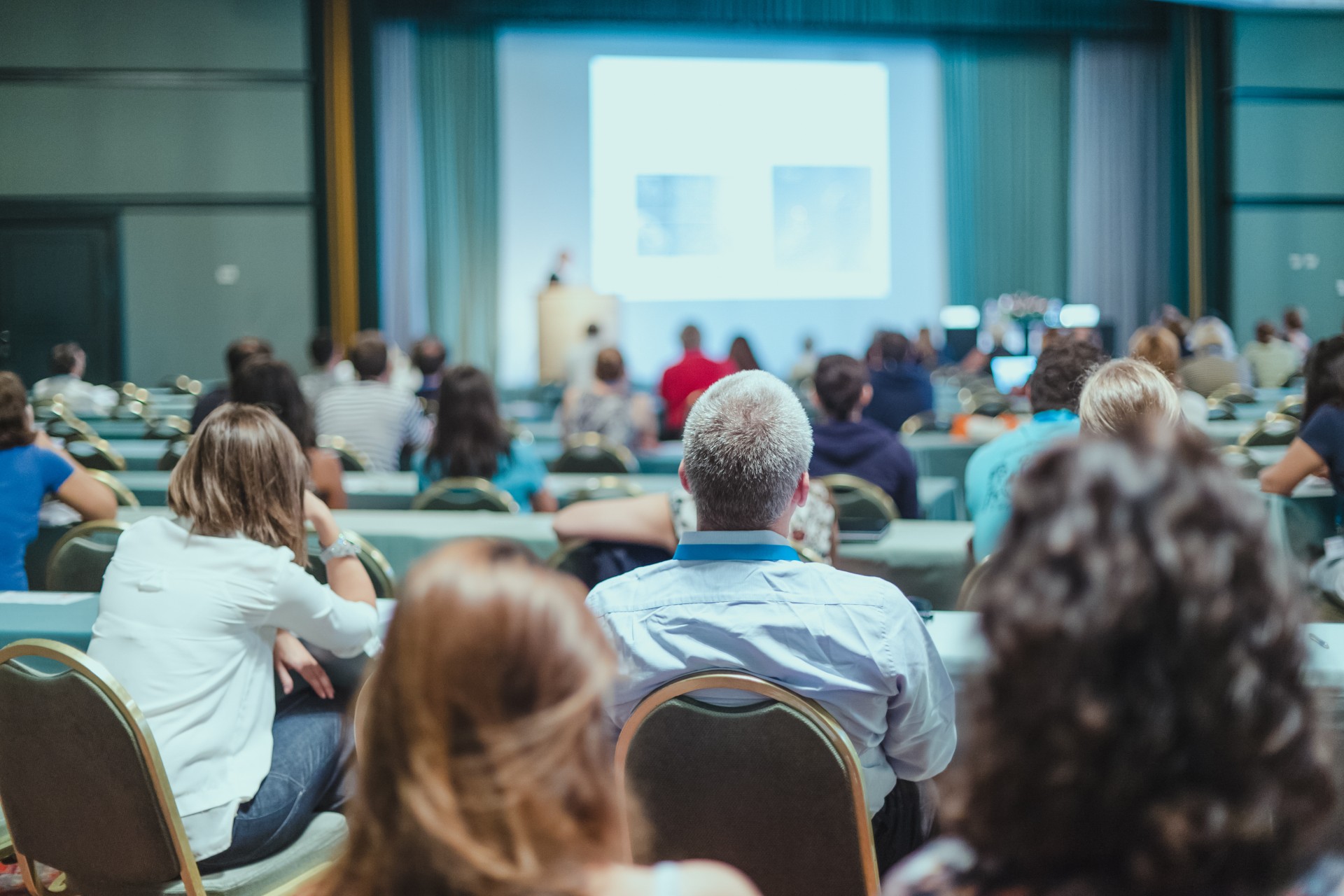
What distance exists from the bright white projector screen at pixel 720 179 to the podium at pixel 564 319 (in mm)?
1949

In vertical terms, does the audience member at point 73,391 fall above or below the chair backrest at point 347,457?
above

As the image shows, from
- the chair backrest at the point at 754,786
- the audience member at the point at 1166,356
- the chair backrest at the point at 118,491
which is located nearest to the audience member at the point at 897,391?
the audience member at the point at 1166,356

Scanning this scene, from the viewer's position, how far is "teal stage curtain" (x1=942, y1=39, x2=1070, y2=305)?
47.0ft

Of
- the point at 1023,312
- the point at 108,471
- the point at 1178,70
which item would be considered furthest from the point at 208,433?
the point at 1178,70

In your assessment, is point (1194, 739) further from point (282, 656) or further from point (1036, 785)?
point (282, 656)

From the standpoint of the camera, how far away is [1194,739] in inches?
30.8

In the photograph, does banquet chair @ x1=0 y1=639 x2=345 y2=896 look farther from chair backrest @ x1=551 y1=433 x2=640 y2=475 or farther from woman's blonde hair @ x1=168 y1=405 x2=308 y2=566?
chair backrest @ x1=551 y1=433 x2=640 y2=475

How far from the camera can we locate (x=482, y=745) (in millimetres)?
901

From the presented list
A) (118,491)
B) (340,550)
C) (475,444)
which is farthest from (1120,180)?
(340,550)

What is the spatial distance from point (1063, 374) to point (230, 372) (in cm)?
396

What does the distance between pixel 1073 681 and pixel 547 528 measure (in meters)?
2.92

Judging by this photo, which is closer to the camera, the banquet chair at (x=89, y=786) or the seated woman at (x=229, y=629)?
the banquet chair at (x=89, y=786)

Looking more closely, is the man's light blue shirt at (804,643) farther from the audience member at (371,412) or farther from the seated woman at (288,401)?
the audience member at (371,412)

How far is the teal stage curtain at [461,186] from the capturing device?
13578 mm
